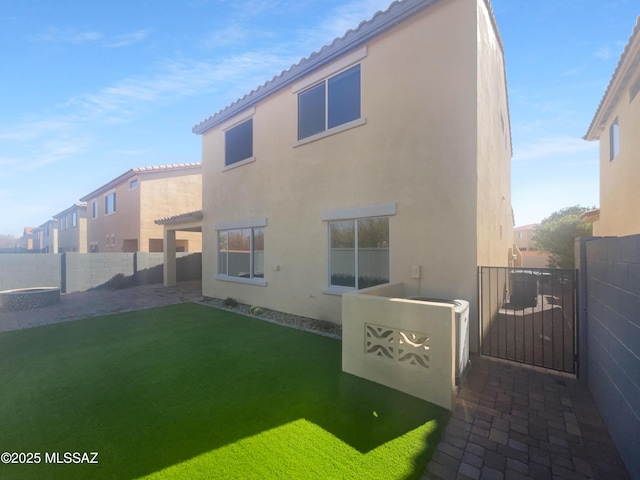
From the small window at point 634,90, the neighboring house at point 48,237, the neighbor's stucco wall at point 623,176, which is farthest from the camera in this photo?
the neighboring house at point 48,237

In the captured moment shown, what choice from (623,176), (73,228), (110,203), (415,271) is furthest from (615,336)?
(73,228)

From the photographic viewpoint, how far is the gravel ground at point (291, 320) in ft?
24.9

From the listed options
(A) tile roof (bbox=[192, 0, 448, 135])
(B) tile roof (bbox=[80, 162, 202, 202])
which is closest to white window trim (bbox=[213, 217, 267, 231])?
(A) tile roof (bbox=[192, 0, 448, 135])

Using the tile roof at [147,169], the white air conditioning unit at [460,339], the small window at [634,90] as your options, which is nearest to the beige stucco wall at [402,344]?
the white air conditioning unit at [460,339]

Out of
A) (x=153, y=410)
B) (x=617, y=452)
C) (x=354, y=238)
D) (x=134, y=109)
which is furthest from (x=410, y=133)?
(x=134, y=109)

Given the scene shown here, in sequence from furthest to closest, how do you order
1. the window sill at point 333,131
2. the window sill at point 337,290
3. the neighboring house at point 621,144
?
the neighboring house at point 621,144 → the window sill at point 337,290 → the window sill at point 333,131

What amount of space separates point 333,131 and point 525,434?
24.2ft

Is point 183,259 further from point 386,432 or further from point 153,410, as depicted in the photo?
point 386,432

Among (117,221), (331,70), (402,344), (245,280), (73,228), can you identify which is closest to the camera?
(402,344)

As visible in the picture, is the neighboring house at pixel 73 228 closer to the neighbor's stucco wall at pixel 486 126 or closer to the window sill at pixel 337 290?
the window sill at pixel 337 290

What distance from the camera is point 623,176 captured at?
10820 mm

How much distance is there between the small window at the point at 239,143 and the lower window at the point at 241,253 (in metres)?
2.91

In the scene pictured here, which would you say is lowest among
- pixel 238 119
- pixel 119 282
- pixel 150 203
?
pixel 119 282

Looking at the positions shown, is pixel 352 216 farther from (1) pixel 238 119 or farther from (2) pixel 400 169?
(1) pixel 238 119
